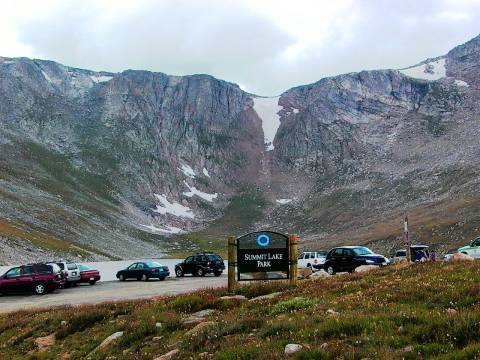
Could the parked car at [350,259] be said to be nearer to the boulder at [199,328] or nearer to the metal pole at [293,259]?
the metal pole at [293,259]

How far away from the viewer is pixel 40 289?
36.2 metres

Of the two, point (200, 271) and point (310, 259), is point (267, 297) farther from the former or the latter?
point (310, 259)

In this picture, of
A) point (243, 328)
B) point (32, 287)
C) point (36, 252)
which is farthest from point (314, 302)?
point (36, 252)

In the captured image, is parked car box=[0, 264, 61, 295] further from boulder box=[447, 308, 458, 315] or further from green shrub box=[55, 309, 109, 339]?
boulder box=[447, 308, 458, 315]

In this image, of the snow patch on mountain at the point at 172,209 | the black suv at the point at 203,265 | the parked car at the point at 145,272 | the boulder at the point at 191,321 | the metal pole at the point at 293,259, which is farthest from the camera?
the snow patch on mountain at the point at 172,209

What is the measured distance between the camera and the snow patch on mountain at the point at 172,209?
186 metres

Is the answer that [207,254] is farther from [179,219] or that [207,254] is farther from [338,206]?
[179,219]

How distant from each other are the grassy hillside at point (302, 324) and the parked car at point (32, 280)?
18233 mm

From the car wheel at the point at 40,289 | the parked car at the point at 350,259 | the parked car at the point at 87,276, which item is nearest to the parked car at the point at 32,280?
the car wheel at the point at 40,289

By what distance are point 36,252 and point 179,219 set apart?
9188 centimetres

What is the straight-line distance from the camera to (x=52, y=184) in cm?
15262

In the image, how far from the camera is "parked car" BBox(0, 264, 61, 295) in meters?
36.2

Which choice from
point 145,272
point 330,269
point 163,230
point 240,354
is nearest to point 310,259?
point 330,269

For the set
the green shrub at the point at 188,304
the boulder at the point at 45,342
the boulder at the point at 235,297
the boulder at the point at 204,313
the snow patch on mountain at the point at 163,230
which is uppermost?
the snow patch on mountain at the point at 163,230
